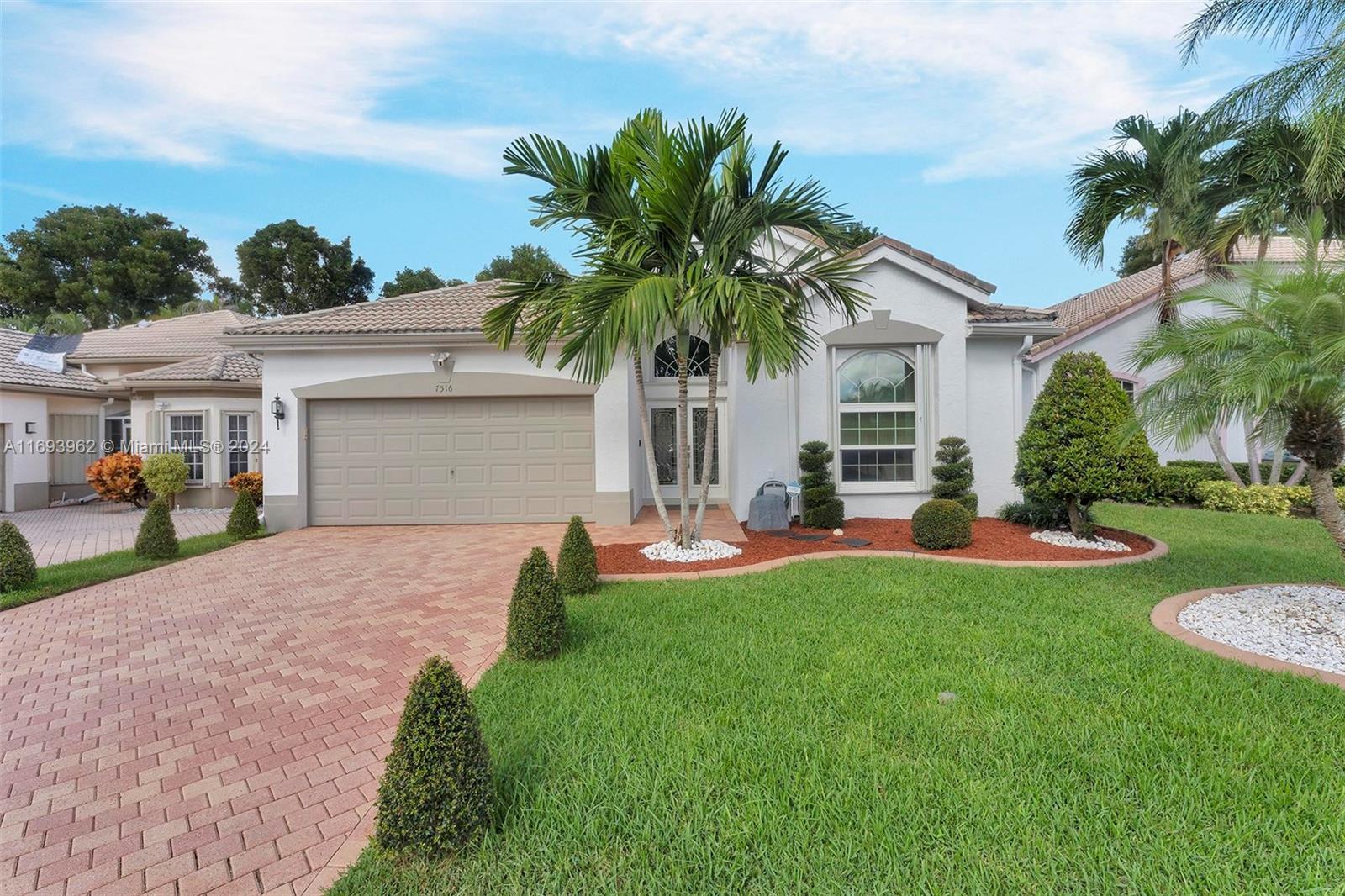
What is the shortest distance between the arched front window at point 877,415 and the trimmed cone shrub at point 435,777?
898 centimetres

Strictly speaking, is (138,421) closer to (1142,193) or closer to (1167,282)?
(1142,193)

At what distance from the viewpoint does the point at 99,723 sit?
405 centimetres

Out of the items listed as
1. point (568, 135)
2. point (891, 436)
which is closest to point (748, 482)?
point (891, 436)

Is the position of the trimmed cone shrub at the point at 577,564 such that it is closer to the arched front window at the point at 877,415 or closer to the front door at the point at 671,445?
the arched front window at the point at 877,415

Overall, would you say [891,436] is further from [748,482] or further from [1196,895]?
[1196,895]

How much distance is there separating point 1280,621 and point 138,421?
22721 millimetres

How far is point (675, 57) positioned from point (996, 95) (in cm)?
542

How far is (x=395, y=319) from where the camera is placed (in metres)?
11.6

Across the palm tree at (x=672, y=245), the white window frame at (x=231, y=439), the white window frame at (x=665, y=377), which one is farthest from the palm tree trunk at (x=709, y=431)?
the white window frame at (x=231, y=439)

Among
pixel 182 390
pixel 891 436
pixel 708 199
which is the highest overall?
pixel 708 199

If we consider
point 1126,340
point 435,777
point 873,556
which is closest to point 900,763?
point 435,777

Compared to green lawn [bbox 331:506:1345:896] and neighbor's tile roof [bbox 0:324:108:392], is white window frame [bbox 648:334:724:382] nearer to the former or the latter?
green lawn [bbox 331:506:1345:896]

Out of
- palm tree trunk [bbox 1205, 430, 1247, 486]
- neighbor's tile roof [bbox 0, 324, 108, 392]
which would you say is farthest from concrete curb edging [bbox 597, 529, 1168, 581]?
neighbor's tile roof [bbox 0, 324, 108, 392]

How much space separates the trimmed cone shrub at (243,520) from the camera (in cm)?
1051
